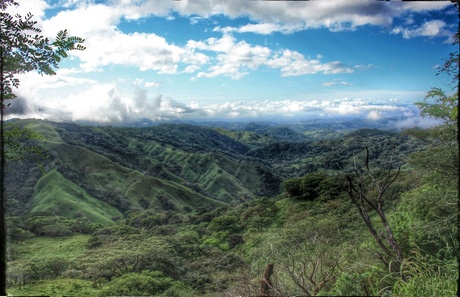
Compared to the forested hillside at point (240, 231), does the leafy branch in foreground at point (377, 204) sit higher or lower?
higher

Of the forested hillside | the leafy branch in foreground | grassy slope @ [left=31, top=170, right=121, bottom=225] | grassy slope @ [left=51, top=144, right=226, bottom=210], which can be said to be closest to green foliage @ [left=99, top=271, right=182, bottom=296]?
the forested hillside

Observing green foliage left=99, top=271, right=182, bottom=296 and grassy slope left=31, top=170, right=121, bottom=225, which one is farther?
grassy slope left=31, top=170, right=121, bottom=225

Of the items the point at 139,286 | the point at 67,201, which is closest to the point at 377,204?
the point at 139,286

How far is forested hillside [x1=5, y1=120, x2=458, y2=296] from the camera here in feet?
11.7

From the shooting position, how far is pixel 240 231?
88.7 feet

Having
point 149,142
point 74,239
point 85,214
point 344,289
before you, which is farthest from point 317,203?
point 149,142

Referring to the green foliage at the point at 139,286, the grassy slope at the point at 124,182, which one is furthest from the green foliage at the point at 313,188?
the grassy slope at the point at 124,182

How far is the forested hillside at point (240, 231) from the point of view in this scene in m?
3.56

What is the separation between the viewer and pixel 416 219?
29.8 ft

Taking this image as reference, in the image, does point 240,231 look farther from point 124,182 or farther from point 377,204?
point 124,182

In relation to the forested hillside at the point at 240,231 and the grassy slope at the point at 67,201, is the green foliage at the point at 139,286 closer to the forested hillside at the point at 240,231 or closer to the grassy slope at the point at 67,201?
the forested hillside at the point at 240,231

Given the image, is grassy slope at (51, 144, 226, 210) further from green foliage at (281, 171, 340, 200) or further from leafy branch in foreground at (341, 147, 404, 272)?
leafy branch in foreground at (341, 147, 404, 272)

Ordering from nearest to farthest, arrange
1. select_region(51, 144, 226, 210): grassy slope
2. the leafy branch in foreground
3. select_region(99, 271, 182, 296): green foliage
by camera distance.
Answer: the leafy branch in foreground → select_region(99, 271, 182, 296): green foliage → select_region(51, 144, 226, 210): grassy slope

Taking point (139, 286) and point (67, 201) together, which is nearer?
point (139, 286)
